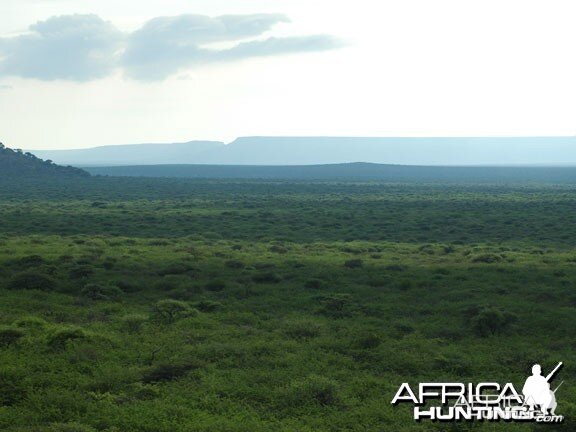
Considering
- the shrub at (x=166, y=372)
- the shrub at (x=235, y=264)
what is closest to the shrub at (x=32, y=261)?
the shrub at (x=235, y=264)

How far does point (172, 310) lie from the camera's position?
22.2 meters

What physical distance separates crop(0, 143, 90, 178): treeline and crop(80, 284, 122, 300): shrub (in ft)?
429

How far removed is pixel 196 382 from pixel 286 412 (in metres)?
2.83

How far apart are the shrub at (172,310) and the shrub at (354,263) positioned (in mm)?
11212

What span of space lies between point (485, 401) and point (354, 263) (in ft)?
58.1

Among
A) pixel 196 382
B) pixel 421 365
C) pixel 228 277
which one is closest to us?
pixel 196 382

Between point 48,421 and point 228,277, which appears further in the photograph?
point 228,277

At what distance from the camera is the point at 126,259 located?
3316 centimetres

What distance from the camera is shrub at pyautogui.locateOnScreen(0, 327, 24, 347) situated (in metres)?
18.2

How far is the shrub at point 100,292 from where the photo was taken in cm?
2461

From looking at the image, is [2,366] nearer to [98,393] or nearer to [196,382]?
[98,393]

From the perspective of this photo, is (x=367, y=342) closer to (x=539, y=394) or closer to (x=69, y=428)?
(x=539, y=394)

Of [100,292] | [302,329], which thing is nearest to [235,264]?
[100,292]

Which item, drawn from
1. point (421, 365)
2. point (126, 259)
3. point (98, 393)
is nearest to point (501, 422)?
point (421, 365)
